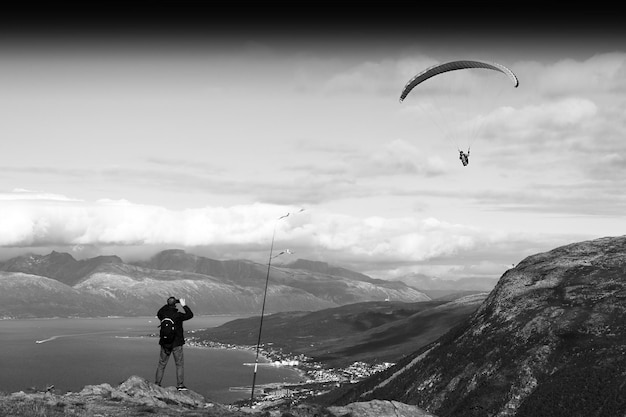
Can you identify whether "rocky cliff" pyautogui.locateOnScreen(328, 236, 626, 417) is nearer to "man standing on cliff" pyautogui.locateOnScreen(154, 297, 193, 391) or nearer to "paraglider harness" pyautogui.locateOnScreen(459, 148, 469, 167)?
"paraglider harness" pyautogui.locateOnScreen(459, 148, 469, 167)

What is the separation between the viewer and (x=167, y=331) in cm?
3141

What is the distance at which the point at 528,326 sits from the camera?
314 feet

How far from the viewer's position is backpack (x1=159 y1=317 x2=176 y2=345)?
31.4 m

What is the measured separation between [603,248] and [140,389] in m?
107

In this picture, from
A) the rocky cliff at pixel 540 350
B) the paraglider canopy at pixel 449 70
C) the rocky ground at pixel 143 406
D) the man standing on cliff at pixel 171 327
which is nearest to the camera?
the rocky ground at pixel 143 406

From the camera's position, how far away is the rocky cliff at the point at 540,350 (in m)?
73.8

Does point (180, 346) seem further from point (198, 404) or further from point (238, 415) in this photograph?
point (238, 415)

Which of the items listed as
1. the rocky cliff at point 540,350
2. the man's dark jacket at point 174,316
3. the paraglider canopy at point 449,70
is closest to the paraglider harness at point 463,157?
the paraglider canopy at point 449,70

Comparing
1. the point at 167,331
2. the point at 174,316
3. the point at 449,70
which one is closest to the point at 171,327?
the point at 167,331

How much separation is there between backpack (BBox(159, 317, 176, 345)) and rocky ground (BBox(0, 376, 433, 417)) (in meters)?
3.04

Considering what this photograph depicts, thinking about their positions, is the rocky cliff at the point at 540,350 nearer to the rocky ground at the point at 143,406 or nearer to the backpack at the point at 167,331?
the rocky ground at the point at 143,406

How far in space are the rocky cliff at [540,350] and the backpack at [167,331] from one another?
55354 millimetres

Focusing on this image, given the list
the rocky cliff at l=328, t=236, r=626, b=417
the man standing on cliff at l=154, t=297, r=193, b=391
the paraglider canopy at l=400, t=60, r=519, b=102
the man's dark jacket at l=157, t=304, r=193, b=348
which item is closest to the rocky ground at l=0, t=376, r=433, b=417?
the man standing on cliff at l=154, t=297, r=193, b=391

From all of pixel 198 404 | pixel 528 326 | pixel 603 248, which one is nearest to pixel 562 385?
pixel 528 326
